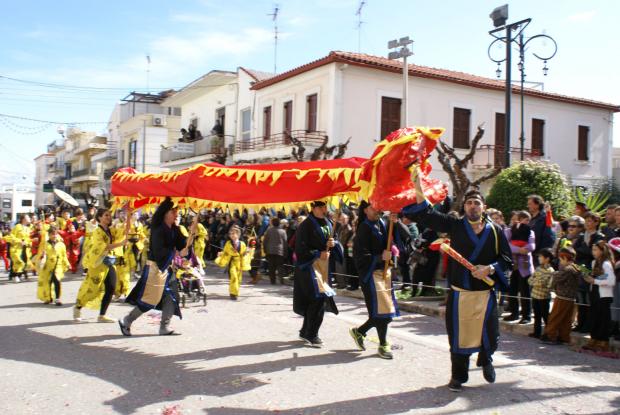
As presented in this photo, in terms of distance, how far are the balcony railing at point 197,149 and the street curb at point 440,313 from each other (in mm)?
17291

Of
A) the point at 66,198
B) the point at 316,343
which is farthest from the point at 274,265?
the point at 66,198

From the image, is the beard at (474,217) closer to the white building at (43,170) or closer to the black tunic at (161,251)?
the black tunic at (161,251)

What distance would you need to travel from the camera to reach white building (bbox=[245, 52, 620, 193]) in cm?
2178

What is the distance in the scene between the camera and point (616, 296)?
24.4 feet

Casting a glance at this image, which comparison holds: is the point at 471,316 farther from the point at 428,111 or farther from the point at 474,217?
the point at 428,111

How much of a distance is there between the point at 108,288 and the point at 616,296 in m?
7.12

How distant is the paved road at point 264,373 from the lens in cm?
501

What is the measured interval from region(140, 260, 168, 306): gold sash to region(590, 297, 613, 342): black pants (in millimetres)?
5575

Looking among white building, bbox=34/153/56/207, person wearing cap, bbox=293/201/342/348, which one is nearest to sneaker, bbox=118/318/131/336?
person wearing cap, bbox=293/201/342/348

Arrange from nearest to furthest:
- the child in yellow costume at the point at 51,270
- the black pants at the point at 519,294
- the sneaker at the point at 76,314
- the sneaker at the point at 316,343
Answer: the sneaker at the point at 316,343 → the black pants at the point at 519,294 → the sneaker at the point at 76,314 → the child in yellow costume at the point at 51,270

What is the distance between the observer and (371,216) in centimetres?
681

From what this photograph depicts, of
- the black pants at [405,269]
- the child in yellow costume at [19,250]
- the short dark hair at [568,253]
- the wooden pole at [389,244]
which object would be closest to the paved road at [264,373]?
the wooden pole at [389,244]

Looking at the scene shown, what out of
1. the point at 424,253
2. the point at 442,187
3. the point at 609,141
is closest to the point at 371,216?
the point at 442,187

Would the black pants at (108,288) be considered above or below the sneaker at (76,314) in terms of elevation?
above
